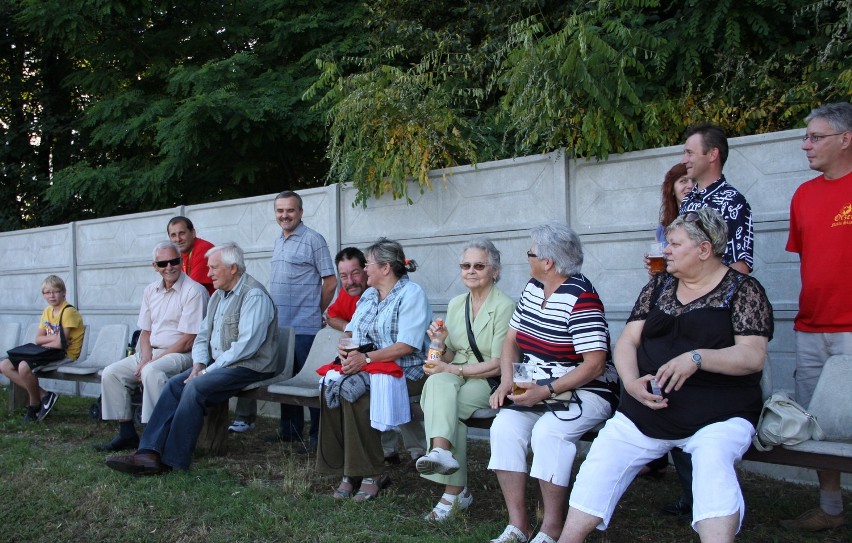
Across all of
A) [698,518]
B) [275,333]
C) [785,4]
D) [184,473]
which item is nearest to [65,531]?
[184,473]

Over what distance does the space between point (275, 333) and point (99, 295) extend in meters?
5.07

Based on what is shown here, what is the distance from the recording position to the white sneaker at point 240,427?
732cm

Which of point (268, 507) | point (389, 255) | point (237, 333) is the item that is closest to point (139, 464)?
point (237, 333)

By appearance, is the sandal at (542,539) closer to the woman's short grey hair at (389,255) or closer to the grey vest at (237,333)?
the woman's short grey hair at (389,255)

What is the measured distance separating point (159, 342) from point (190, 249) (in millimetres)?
988

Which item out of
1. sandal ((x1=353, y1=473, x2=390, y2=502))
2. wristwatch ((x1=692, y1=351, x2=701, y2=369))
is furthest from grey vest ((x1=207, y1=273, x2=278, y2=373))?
wristwatch ((x1=692, y1=351, x2=701, y2=369))

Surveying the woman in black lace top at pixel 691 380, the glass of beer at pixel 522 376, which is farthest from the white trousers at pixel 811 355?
the glass of beer at pixel 522 376

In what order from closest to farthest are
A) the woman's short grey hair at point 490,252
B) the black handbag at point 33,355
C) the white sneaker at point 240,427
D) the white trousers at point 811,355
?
the white trousers at point 811,355 < the woman's short grey hair at point 490,252 < the white sneaker at point 240,427 < the black handbag at point 33,355

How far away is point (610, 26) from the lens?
20.4ft

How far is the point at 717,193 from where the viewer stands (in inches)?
175

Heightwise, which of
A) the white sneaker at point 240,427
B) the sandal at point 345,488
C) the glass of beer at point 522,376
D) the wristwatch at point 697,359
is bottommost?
the white sneaker at point 240,427

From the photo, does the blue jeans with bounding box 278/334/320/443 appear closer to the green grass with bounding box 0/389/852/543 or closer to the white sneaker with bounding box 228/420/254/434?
the white sneaker with bounding box 228/420/254/434

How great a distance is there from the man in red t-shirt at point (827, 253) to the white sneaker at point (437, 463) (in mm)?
1682

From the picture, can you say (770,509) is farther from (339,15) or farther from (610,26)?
(339,15)
